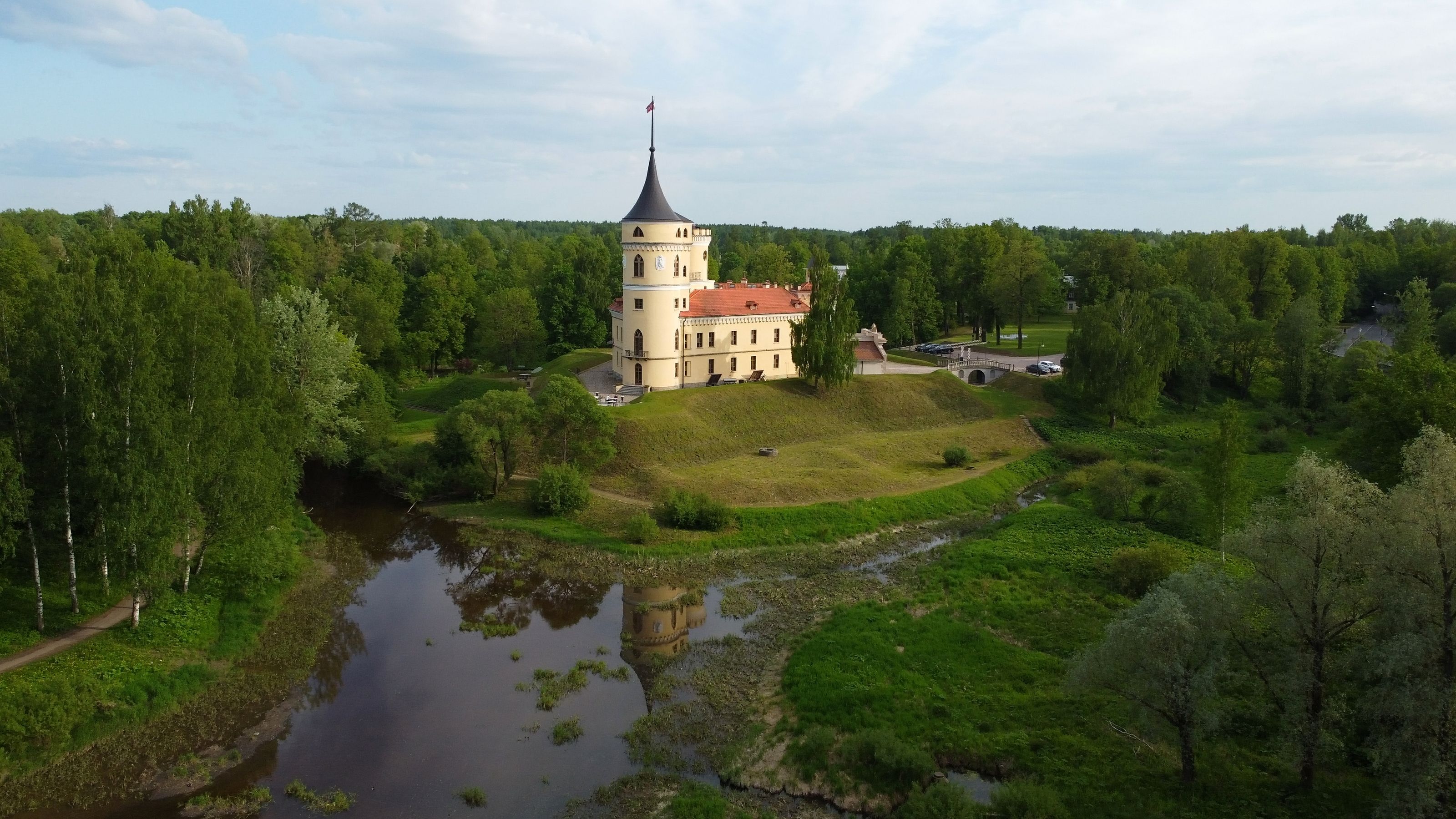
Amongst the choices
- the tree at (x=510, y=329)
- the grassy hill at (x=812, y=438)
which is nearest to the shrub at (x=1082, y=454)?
the grassy hill at (x=812, y=438)

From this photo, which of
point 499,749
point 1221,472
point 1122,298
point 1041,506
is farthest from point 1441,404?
point 499,749

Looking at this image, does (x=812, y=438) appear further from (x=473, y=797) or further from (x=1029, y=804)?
(x=473, y=797)

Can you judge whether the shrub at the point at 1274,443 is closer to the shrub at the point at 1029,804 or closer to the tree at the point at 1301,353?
the tree at the point at 1301,353

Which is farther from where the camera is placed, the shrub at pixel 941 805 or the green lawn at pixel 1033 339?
the green lawn at pixel 1033 339

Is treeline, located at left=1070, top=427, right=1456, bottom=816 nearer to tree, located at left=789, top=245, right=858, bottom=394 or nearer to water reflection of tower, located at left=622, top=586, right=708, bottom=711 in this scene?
water reflection of tower, located at left=622, top=586, right=708, bottom=711

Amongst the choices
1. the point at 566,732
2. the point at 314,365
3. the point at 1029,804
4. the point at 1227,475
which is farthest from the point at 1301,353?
the point at 314,365

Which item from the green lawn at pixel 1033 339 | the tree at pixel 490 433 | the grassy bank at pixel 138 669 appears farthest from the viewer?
the green lawn at pixel 1033 339
